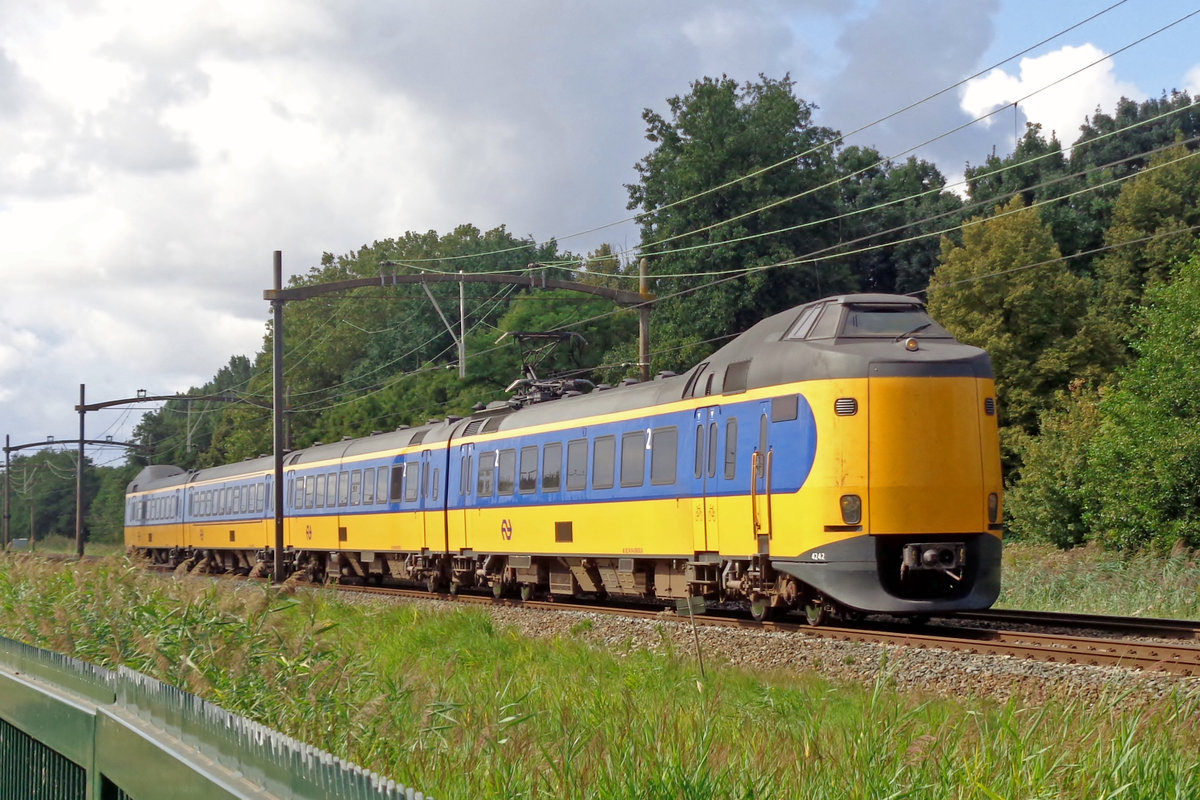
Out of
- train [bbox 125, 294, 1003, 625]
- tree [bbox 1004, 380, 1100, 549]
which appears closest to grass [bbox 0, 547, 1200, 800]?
train [bbox 125, 294, 1003, 625]

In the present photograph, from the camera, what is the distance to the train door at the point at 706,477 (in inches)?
636

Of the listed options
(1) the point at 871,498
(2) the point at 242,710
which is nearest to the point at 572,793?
(2) the point at 242,710

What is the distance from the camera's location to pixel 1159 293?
34.1 m

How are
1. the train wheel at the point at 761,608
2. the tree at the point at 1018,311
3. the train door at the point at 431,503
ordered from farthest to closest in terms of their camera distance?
the tree at the point at 1018,311 < the train door at the point at 431,503 < the train wheel at the point at 761,608

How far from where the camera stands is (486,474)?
23.5 metres

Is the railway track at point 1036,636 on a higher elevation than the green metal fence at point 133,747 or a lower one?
lower

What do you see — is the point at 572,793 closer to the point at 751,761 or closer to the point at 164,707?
the point at 751,761

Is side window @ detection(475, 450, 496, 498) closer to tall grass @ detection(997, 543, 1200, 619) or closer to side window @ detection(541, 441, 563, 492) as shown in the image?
side window @ detection(541, 441, 563, 492)

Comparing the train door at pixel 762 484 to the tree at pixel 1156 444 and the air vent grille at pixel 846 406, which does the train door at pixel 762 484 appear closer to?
Result: the air vent grille at pixel 846 406

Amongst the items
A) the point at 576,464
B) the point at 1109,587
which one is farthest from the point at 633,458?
the point at 1109,587

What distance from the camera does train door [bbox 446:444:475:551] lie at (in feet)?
79.9

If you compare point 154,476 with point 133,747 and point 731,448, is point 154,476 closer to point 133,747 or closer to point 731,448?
point 731,448

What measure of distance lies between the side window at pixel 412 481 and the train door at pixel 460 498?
1.67 m

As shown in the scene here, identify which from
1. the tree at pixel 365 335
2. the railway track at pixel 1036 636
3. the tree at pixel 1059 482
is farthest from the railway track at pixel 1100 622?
the tree at pixel 365 335
